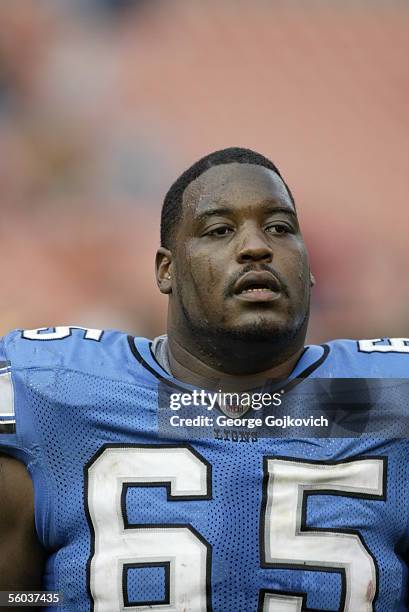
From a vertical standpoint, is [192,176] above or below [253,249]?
above

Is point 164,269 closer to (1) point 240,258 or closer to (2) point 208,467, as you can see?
(1) point 240,258

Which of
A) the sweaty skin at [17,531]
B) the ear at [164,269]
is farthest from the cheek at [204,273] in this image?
the sweaty skin at [17,531]

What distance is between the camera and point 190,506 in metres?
1.61

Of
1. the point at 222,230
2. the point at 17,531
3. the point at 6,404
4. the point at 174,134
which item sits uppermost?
the point at 174,134

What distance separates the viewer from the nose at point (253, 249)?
5.45ft

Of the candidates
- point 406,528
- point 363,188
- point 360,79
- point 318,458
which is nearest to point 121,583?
point 318,458

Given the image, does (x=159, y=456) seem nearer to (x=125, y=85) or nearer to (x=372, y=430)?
(x=372, y=430)

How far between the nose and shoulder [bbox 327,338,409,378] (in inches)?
11.0

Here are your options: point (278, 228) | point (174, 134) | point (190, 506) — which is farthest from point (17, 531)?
point (174, 134)

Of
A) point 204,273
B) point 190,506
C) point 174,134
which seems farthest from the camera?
point 174,134

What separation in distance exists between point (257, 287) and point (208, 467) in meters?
0.33

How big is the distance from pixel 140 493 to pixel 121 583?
0.15m

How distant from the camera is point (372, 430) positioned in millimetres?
1679

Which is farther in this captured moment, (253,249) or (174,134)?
(174,134)
